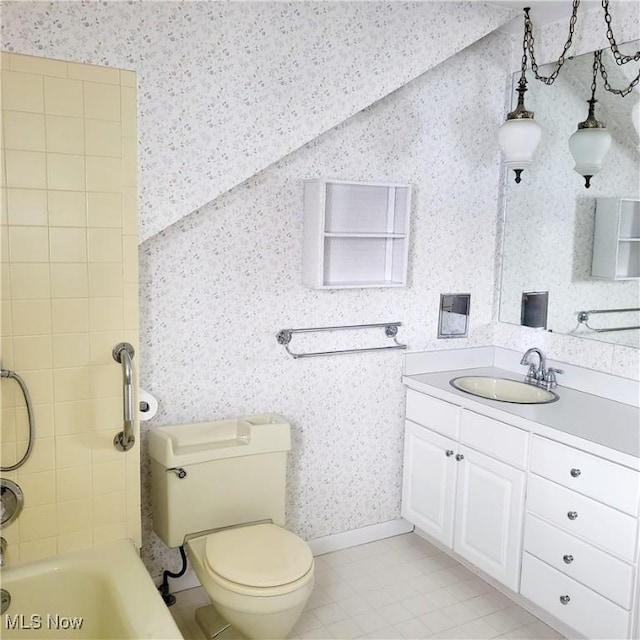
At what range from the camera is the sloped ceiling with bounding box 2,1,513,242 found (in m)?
2.11

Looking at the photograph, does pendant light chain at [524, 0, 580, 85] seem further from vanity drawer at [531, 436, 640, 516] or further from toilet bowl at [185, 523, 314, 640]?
toilet bowl at [185, 523, 314, 640]

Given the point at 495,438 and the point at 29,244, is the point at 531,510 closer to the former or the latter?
the point at 495,438

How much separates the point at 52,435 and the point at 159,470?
50 cm

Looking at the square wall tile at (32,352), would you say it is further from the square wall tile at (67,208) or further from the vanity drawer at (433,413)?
the vanity drawer at (433,413)

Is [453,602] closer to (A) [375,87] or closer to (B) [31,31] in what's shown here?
(A) [375,87]

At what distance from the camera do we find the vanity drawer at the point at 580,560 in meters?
2.16

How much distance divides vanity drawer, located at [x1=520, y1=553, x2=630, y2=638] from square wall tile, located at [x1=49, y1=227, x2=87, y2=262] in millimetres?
1935

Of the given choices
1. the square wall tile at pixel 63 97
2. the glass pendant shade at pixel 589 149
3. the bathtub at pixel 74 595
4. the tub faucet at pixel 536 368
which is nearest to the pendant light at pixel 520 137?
the glass pendant shade at pixel 589 149

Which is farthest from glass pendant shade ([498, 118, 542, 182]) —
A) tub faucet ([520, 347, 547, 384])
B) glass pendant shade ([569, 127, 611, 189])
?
tub faucet ([520, 347, 547, 384])

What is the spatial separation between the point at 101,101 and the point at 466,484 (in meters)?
2.01

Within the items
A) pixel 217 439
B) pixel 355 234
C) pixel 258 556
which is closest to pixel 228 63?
pixel 355 234

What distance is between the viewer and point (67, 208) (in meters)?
2.04

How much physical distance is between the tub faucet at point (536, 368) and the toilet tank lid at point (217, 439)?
115 centimetres

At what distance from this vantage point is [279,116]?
2.45m
